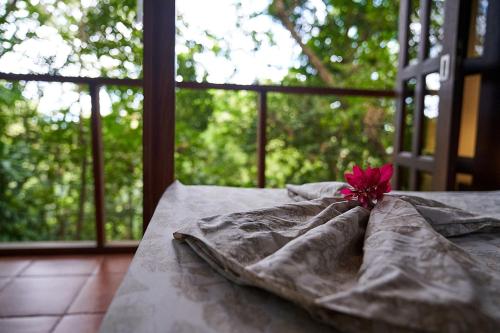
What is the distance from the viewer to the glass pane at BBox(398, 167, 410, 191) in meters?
2.38

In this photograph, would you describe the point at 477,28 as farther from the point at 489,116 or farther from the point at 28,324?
the point at 28,324

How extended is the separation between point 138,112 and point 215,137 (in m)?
0.79

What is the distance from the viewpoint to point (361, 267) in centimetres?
48

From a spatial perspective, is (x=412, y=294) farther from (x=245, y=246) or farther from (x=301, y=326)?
(x=245, y=246)

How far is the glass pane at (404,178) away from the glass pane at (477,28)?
0.81m

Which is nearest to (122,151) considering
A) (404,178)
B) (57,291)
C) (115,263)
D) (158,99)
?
(115,263)

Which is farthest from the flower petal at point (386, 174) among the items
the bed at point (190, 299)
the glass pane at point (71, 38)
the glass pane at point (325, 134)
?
the glass pane at point (325, 134)

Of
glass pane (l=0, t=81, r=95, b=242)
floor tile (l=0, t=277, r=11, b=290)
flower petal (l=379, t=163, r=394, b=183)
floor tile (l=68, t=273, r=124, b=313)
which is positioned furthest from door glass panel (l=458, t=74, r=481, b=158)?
floor tile (l=0, t=277, r=11, b=290)

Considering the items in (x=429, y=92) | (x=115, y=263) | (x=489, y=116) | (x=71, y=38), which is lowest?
(x=115, y=263)

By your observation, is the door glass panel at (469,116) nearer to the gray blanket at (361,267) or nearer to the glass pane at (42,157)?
the gray blanket at (361,267)

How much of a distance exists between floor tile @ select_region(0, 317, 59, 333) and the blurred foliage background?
4.11ft

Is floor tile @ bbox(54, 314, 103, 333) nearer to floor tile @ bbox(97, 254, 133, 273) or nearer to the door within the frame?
floor tile @ bbox(97, 254, 133, 273)

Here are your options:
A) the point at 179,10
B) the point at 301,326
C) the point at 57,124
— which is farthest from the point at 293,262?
the point at 179,10

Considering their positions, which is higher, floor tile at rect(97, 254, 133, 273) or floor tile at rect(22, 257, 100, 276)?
floor tile at rect(22, 257, 100, 276)
